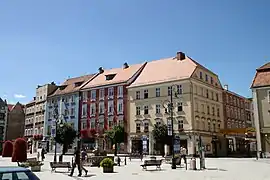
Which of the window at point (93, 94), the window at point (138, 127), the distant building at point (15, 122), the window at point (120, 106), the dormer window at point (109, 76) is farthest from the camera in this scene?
the distant building at point (15, 122)

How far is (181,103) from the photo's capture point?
4838 centimetres

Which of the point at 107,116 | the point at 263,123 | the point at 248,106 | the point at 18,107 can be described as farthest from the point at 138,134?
the point at 18,107

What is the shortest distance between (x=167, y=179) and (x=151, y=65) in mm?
42266

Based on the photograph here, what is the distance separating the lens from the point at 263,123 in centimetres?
4159

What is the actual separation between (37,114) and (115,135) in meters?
27.0

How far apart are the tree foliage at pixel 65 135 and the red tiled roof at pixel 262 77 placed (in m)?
30.8

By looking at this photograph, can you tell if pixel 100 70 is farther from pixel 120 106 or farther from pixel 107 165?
pixel 107 165

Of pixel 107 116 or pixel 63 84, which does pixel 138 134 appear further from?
pixel 63 84

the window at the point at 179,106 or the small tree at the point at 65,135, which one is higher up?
the window at the point at 179,106

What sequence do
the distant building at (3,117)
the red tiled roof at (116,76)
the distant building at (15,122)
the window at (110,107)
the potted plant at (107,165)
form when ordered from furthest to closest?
the distant building at (15,122) < the distant building at (3,117) < the red tiled roof at (116,76) < the window at (110,107) < the potted plant at (107,165)

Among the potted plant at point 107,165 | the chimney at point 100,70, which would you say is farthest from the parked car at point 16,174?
the chimney at point 100,70

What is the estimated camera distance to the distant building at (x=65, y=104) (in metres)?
61.8

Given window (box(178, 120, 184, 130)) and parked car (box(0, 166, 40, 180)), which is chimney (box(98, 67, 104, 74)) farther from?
parked car (box(0, 166, 40, 180))

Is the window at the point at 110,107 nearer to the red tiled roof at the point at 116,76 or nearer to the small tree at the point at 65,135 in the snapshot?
the red tiled roof at the point at 116,76
